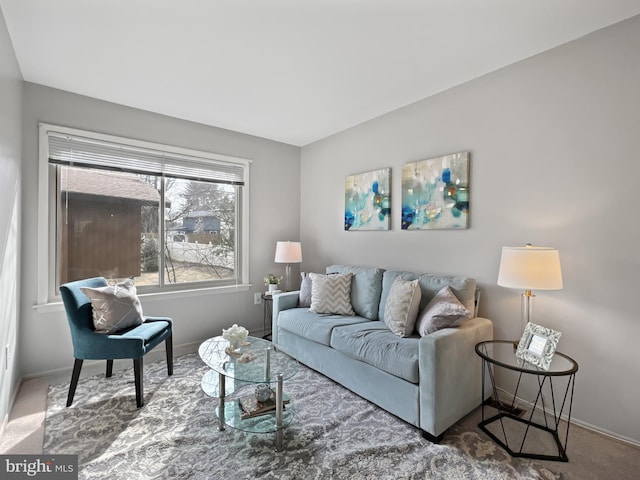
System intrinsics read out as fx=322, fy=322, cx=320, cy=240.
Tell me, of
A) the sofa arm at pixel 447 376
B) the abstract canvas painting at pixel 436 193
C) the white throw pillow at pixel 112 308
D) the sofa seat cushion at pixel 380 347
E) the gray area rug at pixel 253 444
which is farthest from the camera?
the abstract canvas painting at pixel 436 193

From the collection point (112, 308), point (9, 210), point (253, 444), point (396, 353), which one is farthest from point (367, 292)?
point (9, 210)

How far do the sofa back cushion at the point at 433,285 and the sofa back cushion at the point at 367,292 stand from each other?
0.05m

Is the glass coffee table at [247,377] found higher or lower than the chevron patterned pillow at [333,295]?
lower

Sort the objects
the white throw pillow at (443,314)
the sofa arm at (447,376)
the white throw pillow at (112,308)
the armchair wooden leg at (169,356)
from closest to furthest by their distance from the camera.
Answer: the sofa arm at (447,376) < the white throw pillow at (443,314) < the white throw pillow at (112,308) < the armchair wooden leg at (169,356)

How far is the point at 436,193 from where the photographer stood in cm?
288

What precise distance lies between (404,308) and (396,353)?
0.42 metres

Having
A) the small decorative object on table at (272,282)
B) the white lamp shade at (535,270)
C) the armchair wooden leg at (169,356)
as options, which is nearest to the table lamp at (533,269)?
the white lamp shade at (535,270)

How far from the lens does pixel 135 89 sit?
9.25 feet

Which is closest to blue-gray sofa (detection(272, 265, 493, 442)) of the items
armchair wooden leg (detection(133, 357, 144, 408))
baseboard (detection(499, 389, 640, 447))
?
baseboard (detection(499, 389, 640, 447))

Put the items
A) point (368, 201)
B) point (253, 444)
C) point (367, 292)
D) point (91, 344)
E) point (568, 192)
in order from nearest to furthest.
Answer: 1. point (253, 444)
2. point (568, 192)
3. point (91, 344)
4. point (367, 292)
5. point (368, 201)

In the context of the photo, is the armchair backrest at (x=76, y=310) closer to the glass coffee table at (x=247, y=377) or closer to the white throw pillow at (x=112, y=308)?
the white throw pillow at (x=112, y=308)

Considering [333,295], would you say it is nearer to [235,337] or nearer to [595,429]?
[235,337]

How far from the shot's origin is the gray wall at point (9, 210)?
200 centimetres

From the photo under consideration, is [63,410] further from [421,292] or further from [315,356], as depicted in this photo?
[421,292]
